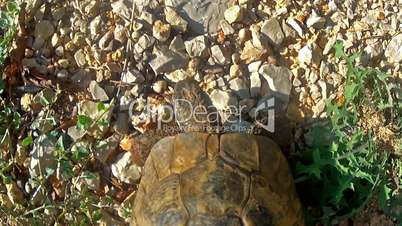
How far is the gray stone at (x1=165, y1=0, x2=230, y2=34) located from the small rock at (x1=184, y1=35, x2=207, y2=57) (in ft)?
0.25

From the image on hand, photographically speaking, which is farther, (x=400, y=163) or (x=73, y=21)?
(x=73, y=21)

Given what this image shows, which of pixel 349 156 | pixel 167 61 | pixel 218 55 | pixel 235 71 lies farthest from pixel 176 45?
pixel 349 156

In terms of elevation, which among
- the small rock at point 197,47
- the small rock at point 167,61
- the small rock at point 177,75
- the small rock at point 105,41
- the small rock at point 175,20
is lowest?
the small rock at point 177,75

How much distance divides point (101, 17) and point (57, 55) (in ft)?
1.02

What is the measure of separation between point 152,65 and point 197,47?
0.84ft

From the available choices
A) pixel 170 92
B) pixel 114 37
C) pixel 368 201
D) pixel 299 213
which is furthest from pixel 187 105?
pixel 368 201

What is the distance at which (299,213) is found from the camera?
11.6 feet

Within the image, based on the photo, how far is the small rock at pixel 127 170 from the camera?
3839 millimetres

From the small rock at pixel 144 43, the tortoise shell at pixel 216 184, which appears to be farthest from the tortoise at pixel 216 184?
the small rock at pixel 144 43

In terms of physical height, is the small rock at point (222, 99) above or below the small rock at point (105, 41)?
below

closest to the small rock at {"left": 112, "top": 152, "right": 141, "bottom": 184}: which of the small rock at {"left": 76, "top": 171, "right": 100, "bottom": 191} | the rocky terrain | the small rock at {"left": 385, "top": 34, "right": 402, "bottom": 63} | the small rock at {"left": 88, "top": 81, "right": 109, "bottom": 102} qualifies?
the rocky terrain

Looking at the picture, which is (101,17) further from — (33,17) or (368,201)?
(368,201)

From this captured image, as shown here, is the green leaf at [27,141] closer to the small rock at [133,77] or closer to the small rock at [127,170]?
the small rock at [127,170]

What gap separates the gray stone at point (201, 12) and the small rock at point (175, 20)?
0.04 m
